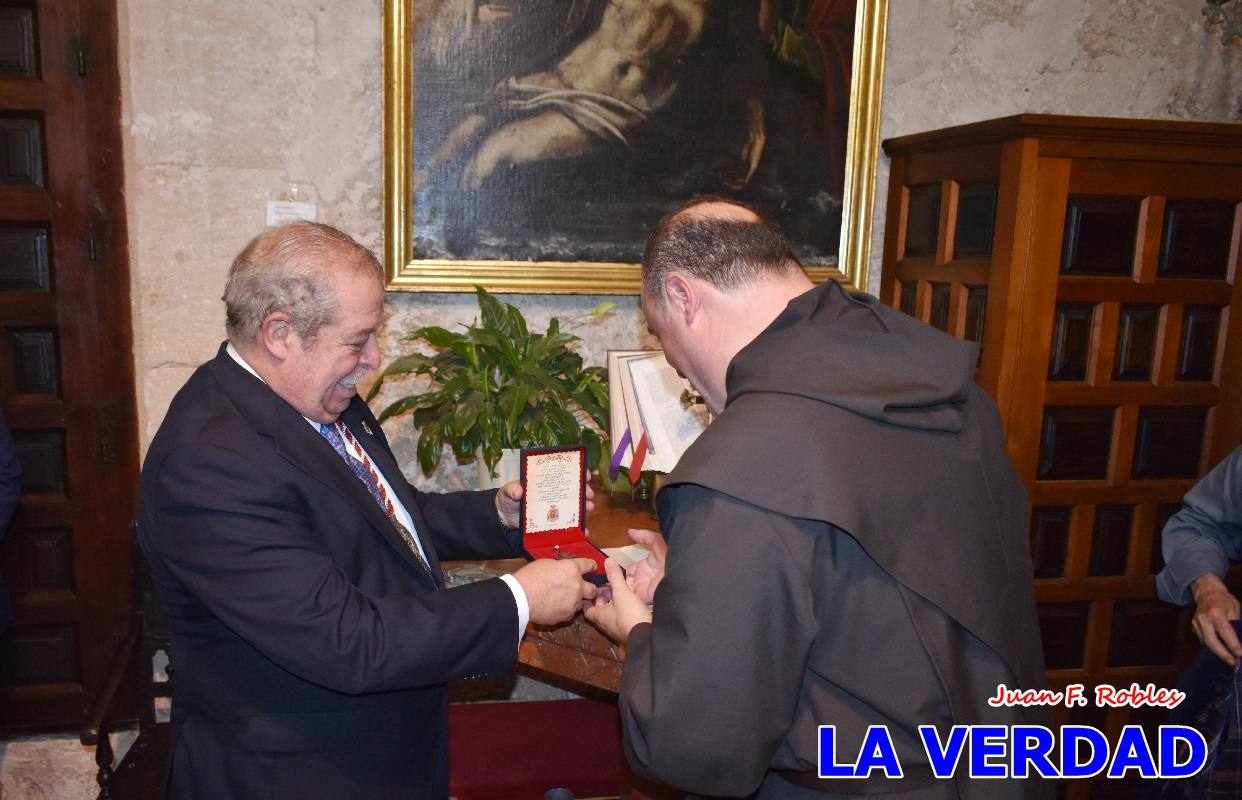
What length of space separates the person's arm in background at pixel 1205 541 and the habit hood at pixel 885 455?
1.36 meters

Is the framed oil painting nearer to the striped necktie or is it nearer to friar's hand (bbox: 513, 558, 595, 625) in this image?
the striped necktie

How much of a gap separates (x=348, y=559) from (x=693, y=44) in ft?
8.65

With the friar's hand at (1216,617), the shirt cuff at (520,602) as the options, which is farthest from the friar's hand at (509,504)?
the friar's hand at (1216,617)

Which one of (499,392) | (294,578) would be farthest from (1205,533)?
(294,578)

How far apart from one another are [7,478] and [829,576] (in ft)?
8.48

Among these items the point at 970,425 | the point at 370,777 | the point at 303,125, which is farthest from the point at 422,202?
the point at 970,425

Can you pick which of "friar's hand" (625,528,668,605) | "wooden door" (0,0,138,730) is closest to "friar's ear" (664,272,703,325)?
"friar's hand" (625,528,668,605)

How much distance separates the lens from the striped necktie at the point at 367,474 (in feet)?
6.89

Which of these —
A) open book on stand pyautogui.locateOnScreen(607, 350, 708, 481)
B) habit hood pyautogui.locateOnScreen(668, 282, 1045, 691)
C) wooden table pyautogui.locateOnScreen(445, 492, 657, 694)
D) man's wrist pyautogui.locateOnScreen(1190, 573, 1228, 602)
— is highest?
habit hood pyautogui.locateOnScreen(668, 282, 1045, 691)

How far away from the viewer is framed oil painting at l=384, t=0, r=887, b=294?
354cm

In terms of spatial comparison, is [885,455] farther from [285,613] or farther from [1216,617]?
[1216,617]

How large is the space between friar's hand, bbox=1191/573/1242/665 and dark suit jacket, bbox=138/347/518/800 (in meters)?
1.87

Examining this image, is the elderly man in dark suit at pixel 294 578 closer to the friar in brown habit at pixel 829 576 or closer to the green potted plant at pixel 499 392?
the friar in brown habit at pixel 829 576

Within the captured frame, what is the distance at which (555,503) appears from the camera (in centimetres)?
249
